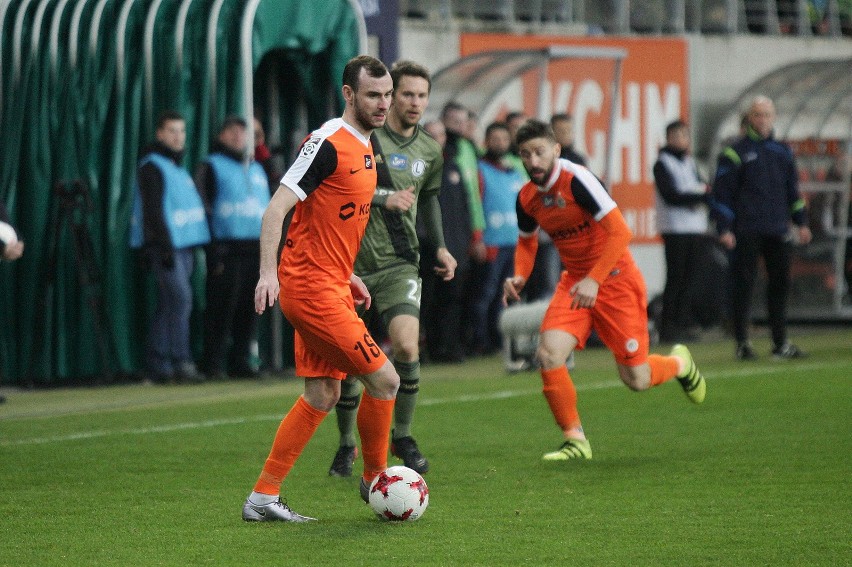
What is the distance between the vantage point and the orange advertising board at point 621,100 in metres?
17.5

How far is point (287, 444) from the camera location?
6.60 meters

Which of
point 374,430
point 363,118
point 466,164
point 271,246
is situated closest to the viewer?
point 271,246

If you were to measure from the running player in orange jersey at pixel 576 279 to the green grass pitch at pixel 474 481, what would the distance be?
1.25 feet

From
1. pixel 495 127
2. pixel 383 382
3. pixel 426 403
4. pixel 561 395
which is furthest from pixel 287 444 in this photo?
pixel 495 127

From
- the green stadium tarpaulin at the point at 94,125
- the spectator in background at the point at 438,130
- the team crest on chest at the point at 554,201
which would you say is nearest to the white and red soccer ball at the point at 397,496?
the team crest on chest at the point at 554,201

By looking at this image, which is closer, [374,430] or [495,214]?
[374,430]

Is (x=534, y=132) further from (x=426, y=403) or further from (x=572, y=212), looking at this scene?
(x=426, y=403)

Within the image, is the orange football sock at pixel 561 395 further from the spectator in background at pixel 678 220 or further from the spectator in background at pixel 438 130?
the spectator in background at pixel 678 220

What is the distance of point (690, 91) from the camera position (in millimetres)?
19672

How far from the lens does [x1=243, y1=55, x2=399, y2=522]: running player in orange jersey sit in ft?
21.5

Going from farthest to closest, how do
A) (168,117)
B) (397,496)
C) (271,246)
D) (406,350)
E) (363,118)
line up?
1. (168,117)
2. (406,350)
3. (363,118)
4. (397,496)
5. (271,246)

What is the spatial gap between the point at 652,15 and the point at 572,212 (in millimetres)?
12750

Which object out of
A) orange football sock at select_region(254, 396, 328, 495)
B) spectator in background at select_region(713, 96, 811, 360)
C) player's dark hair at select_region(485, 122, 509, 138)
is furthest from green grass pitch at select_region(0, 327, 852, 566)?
player's dark hair at select_region(485, 122, 509, 138)

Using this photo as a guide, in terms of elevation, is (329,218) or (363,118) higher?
(363,118)
